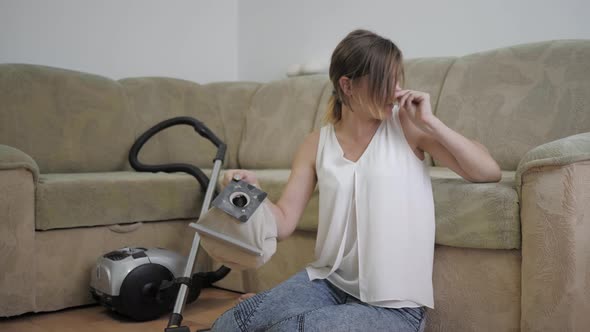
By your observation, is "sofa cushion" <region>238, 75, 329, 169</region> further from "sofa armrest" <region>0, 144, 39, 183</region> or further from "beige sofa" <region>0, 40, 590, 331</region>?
"sofa armrest" <region>0, 144, 39, 183</region>

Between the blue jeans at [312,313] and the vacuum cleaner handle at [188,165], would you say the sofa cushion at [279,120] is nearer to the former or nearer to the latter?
the vacuum cleaner handle at [188,165]

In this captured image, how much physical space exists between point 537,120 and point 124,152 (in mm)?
1852

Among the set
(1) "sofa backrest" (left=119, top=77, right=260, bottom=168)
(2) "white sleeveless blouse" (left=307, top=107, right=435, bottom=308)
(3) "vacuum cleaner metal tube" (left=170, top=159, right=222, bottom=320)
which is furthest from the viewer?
(1) "sofa backrest" (left=119, top=77, right=260, bottom=168)

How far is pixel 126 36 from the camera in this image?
3.55 metres

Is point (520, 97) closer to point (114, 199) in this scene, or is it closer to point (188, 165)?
point (188, 165)

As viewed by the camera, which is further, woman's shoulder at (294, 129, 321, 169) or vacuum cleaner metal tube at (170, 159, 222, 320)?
vacuum cleaner metal tube at (170, 159, 222, 320)

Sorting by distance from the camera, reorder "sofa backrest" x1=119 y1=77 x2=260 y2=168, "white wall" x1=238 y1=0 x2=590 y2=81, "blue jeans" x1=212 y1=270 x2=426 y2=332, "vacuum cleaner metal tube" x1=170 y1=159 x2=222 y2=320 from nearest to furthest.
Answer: "blue jeans" x1=212 y1=270 x2=426 y2=332 < "vacuum cleaner metal tube" x1=170 y1=159 x2=222 y2=320 < "white wall" x1=238 y1=0 x2=590 y2=81 < "sofa backrest" x1=119 y1=77 x2=260 y2=168

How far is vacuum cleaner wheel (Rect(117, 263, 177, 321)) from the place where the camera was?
7.00 ft

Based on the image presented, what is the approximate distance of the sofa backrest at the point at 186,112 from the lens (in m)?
3.10

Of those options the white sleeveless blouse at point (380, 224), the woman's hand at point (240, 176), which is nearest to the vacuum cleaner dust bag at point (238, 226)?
the woman's hand at point (240, 176)

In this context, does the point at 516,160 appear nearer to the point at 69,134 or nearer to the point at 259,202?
the point at 259,202

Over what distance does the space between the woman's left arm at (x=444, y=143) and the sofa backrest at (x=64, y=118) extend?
177 centimetres

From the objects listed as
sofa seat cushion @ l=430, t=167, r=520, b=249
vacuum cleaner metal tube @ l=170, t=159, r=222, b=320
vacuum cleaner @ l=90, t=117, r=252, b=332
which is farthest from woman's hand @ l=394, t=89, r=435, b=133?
vacuum cleaner @ l=90, t=117, r=252, b=332

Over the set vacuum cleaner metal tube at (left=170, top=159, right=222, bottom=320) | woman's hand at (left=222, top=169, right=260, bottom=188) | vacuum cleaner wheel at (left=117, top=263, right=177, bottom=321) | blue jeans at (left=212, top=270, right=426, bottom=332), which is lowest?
vacuum cleaner wheel at (left=117, top=263, right=177, bottom=321)
